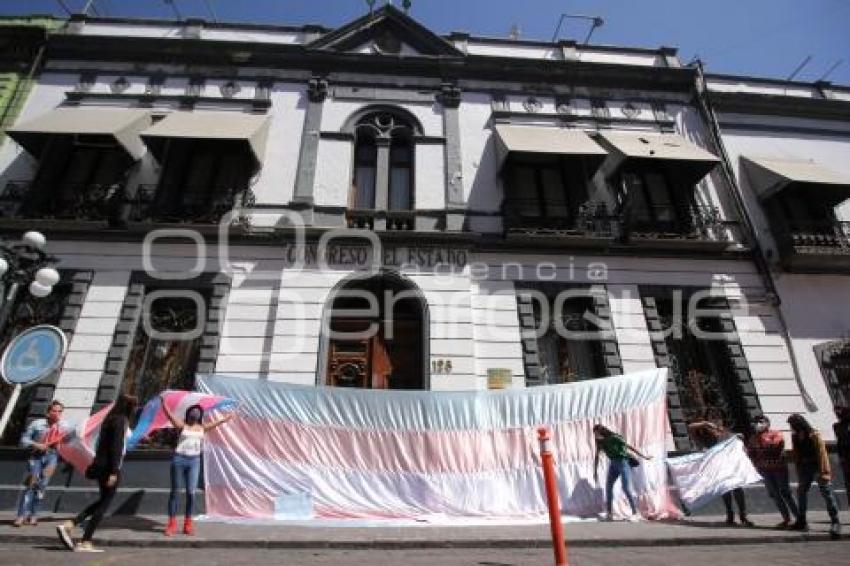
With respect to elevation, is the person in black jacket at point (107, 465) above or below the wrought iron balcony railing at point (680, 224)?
below

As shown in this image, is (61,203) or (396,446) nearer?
(396,446)

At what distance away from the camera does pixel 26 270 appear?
8.27 meters

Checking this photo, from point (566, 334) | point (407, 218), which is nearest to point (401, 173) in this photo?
point (407, 218)

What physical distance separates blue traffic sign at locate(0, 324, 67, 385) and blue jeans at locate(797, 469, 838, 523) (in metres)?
10.6

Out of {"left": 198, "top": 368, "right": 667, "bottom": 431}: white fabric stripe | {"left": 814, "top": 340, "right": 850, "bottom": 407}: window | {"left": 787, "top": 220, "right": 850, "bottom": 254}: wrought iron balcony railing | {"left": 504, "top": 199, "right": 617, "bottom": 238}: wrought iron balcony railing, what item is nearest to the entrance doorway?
{"left": 198, "top": 368, "right": 667, "bottom": 431}: white fabric stripe

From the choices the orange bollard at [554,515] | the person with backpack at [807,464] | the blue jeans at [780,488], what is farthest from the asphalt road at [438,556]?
the blue jeans at [780,488]

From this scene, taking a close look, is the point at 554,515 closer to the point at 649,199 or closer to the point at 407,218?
the point at 407,218

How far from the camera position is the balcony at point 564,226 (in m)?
12.1

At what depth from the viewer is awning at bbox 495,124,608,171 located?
12.8 m

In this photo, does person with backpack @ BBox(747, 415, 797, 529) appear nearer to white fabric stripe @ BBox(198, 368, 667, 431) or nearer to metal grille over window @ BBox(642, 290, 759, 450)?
white fabric stripe @ BBox(198, 368, 667, 431)

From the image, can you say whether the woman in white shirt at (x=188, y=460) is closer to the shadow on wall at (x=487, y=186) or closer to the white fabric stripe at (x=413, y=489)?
the white fabric stripe at (x=413, y=489)

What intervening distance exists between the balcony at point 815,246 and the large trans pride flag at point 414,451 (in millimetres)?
6713

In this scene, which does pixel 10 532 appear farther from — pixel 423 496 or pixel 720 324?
pixel 720 324

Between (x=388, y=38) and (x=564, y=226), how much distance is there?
26.8 feet
